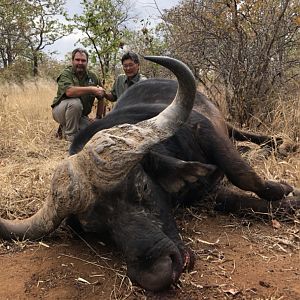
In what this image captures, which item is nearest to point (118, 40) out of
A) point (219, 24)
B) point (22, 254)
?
point (219, 24)

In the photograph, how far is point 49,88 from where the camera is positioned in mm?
13367

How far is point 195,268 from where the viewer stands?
296 centimetres

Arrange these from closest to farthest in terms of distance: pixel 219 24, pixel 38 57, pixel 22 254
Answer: pixel 22 254 → pixel 219 24 → pixel 38 57

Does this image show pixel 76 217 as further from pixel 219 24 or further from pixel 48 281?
pixel 219 24

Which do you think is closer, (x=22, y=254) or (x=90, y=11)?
(x=22, y=254)

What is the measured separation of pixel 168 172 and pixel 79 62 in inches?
173

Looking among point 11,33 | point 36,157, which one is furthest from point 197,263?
point 11,33

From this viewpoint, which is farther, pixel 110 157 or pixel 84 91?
pixel 84 91

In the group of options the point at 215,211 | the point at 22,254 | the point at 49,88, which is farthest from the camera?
the point at 49,88

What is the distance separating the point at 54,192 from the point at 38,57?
20.2 meters

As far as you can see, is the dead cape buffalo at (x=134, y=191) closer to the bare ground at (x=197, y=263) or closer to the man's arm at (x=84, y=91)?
the bare ground at (x=197, y=263)

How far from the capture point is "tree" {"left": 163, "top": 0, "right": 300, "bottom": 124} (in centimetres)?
668

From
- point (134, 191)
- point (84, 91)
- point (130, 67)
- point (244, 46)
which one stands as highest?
point (244, 46)

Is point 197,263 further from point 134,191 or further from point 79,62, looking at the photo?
point 79,62
